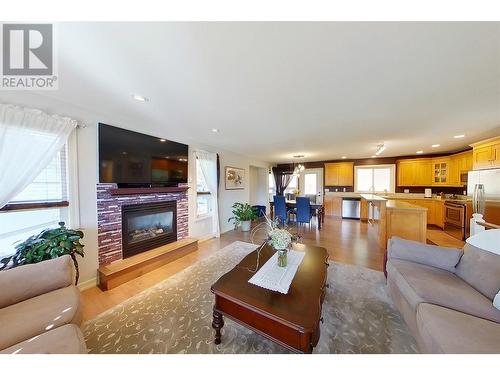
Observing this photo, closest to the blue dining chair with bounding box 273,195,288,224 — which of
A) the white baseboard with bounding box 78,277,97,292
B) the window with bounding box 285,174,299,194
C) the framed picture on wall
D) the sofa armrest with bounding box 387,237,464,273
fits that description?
the framed picture on wall

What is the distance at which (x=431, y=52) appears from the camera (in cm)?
122

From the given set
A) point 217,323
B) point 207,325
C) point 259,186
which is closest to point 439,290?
point 217,323

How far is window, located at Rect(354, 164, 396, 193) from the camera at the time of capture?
631 centimetres

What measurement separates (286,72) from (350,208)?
6.55 metres

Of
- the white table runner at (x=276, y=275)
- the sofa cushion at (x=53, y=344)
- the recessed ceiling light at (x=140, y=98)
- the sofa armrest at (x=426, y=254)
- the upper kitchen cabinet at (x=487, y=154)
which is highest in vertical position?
the recessed ceiling light at (x=140, y=98)

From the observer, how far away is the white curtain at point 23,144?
1692 millimetres

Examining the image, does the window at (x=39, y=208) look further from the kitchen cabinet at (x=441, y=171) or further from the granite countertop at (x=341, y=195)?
the kitchen cabinet at (x=441, y=171)

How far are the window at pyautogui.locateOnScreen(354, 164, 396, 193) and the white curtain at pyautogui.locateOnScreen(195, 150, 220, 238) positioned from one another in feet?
18.2

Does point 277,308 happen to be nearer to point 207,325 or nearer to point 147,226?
point 207,325

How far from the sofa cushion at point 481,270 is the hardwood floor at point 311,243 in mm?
1140

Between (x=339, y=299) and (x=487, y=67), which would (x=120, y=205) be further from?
(x=487, y=67)

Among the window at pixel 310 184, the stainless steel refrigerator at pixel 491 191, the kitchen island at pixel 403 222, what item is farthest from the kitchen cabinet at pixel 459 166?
the window at pixel 310 184

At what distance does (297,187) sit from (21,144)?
25.2 ft
